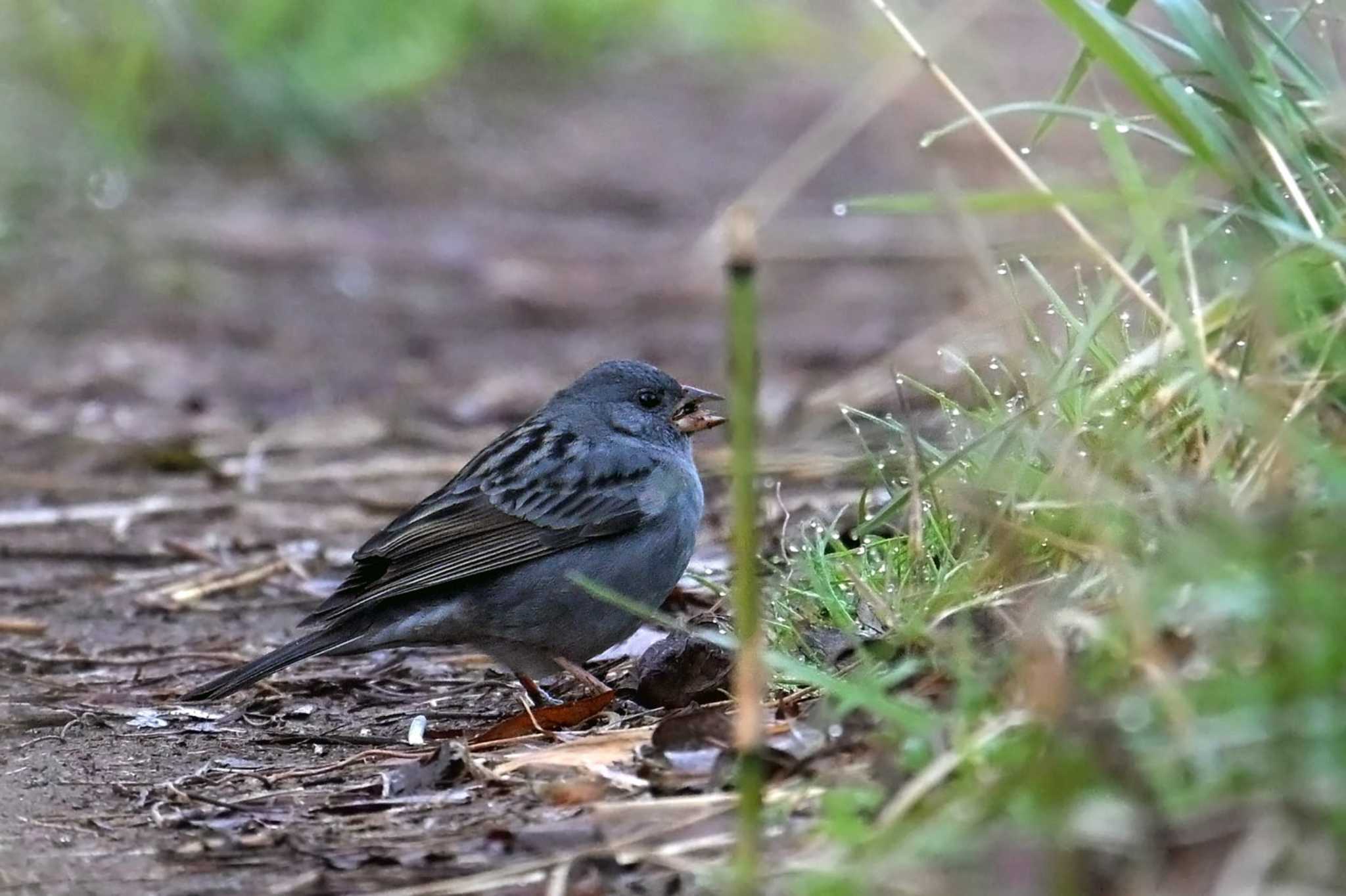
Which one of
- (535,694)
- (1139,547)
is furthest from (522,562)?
(1139,547)

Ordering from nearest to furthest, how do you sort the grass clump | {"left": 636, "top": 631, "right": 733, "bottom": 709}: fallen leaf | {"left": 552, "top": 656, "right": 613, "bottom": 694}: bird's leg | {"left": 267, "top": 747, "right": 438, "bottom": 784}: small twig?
the grass clump → {"left": 267, "top": 747, "right": 438, "bottom": 784}: small twig → {"left": 636, "top": 631, "right": 733, "bottom": 709}: fallen leaf → {"left": 552, "top": 656, "right": 613, "bottom": 694}: bird's leg

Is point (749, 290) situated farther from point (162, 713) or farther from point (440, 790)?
point (162, 713)

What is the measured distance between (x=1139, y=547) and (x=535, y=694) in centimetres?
198

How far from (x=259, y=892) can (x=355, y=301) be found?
6.81 meters

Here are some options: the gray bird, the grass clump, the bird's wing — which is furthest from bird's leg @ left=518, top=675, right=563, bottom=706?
the grass clump

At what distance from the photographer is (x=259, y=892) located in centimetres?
271

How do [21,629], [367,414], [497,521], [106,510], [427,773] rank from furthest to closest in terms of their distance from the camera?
[367,414]
[106,510]
[21,629]
[497,521]
[427,773]

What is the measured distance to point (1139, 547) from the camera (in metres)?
2.89

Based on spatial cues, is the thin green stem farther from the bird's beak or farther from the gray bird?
the bird's beak

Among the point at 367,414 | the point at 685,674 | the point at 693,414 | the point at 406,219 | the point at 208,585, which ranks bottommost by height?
the point at 685,674

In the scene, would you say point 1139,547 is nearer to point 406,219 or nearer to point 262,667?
point 262,667

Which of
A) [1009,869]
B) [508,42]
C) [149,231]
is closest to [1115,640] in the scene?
[1009,869]

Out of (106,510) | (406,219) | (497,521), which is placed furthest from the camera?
(406,219)

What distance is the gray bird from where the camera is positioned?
14.5 feet
